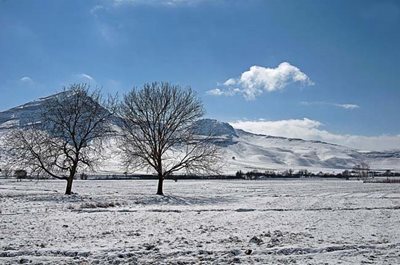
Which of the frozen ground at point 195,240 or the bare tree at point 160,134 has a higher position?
the bare tree at point 160,134

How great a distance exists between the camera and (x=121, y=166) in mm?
45125

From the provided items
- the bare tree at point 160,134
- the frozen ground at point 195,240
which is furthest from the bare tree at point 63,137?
the frozen ground at point 195,240

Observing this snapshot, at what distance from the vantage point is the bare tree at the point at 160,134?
43750 mm

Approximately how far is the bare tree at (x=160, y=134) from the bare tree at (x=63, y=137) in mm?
3310

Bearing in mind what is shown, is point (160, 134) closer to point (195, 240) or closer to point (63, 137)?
point (63, 137)

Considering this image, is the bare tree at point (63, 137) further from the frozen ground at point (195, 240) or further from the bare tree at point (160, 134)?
the frozen ground at point (195, 240)

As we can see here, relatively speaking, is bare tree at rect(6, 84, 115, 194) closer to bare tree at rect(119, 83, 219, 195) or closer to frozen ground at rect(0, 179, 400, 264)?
bare tree at rect(119, 83, 219, 195)

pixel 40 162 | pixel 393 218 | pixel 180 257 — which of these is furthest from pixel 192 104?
pixel 180 257

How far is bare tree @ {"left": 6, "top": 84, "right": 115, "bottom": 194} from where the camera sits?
3919 cm

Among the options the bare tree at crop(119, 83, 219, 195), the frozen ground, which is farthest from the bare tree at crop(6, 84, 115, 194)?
the frozen ground

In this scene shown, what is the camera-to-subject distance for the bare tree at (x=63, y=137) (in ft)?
129

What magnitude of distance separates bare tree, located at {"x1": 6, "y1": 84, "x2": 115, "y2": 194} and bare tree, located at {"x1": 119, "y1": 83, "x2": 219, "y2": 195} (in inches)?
130

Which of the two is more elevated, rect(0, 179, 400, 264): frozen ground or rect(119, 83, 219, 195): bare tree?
rect(119, 83, 219, 195): bare tree

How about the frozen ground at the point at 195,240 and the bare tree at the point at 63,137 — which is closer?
the frozen ground at the point at 195,240
